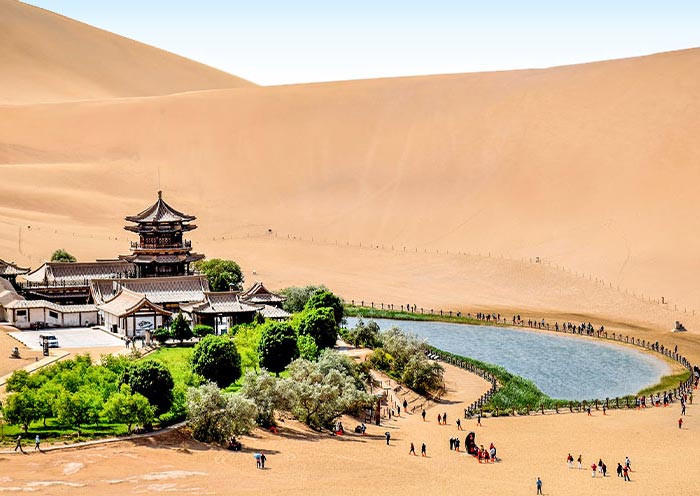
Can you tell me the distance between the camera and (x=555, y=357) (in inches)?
2279

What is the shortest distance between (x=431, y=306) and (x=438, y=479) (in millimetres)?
36290

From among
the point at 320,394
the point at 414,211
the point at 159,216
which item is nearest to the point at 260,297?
the point at 159,216

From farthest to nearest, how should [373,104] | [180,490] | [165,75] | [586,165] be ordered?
[165,75], [373,104], [586,165], [180,490]

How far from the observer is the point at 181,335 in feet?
176

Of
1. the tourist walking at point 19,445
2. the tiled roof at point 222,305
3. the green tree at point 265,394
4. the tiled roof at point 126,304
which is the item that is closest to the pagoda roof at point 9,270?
the tiled roof at point 126,304

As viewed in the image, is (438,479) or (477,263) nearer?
(438,479)

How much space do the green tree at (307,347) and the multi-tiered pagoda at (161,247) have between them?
55.1 ft

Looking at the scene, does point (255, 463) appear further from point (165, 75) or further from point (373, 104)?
point (165, 75)

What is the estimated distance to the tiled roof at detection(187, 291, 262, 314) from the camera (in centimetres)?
5706

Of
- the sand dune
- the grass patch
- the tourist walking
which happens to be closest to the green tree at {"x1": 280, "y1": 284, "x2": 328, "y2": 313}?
the sand dune

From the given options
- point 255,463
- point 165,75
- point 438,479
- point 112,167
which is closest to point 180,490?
point 255,463

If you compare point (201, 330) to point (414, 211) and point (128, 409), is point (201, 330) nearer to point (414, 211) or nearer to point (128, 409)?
point (128, 409)

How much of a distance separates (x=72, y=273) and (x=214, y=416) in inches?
1164

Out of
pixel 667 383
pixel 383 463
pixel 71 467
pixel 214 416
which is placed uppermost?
pixel 214 416
